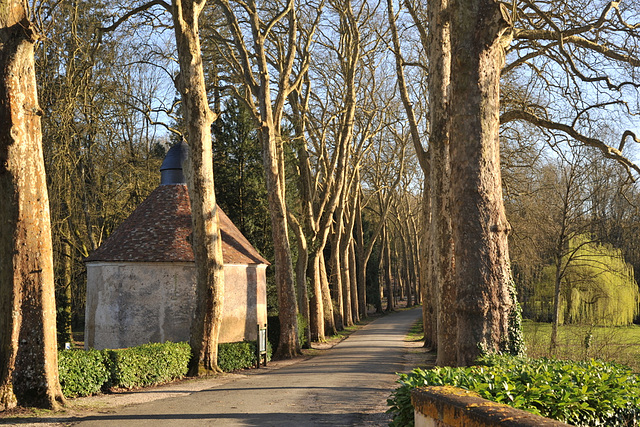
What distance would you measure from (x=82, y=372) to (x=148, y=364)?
2294 mm

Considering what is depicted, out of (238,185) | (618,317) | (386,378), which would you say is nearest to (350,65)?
(238,185)

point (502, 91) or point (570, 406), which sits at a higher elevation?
point (502, 91)

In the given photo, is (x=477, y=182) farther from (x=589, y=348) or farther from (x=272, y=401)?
(x=589, y=348)

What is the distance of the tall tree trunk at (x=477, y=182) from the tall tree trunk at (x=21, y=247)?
6852 mm

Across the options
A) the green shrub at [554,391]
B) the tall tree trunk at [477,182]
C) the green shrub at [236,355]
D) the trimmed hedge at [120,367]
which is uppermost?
the tall tree trunk at [477,182]

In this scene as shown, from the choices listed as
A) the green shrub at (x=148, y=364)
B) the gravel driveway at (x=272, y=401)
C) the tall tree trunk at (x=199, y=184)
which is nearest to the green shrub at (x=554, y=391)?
the gravel driveway at (x=272, y=401)

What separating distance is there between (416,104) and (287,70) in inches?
382

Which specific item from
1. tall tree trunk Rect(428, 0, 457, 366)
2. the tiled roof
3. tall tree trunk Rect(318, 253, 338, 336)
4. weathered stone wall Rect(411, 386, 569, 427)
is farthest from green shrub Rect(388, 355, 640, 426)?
tall tree trunk Rect(318, 253, 338, 336)

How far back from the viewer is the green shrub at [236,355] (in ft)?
59.3

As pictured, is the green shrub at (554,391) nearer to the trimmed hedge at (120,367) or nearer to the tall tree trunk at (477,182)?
the tall tree trunk at (477,182)

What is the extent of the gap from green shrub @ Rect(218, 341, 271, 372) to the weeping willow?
1505 cm

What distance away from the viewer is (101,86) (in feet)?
69.7

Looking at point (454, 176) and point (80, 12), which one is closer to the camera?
point (454, 176)

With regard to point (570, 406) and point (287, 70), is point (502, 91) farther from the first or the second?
point (570, 406)
